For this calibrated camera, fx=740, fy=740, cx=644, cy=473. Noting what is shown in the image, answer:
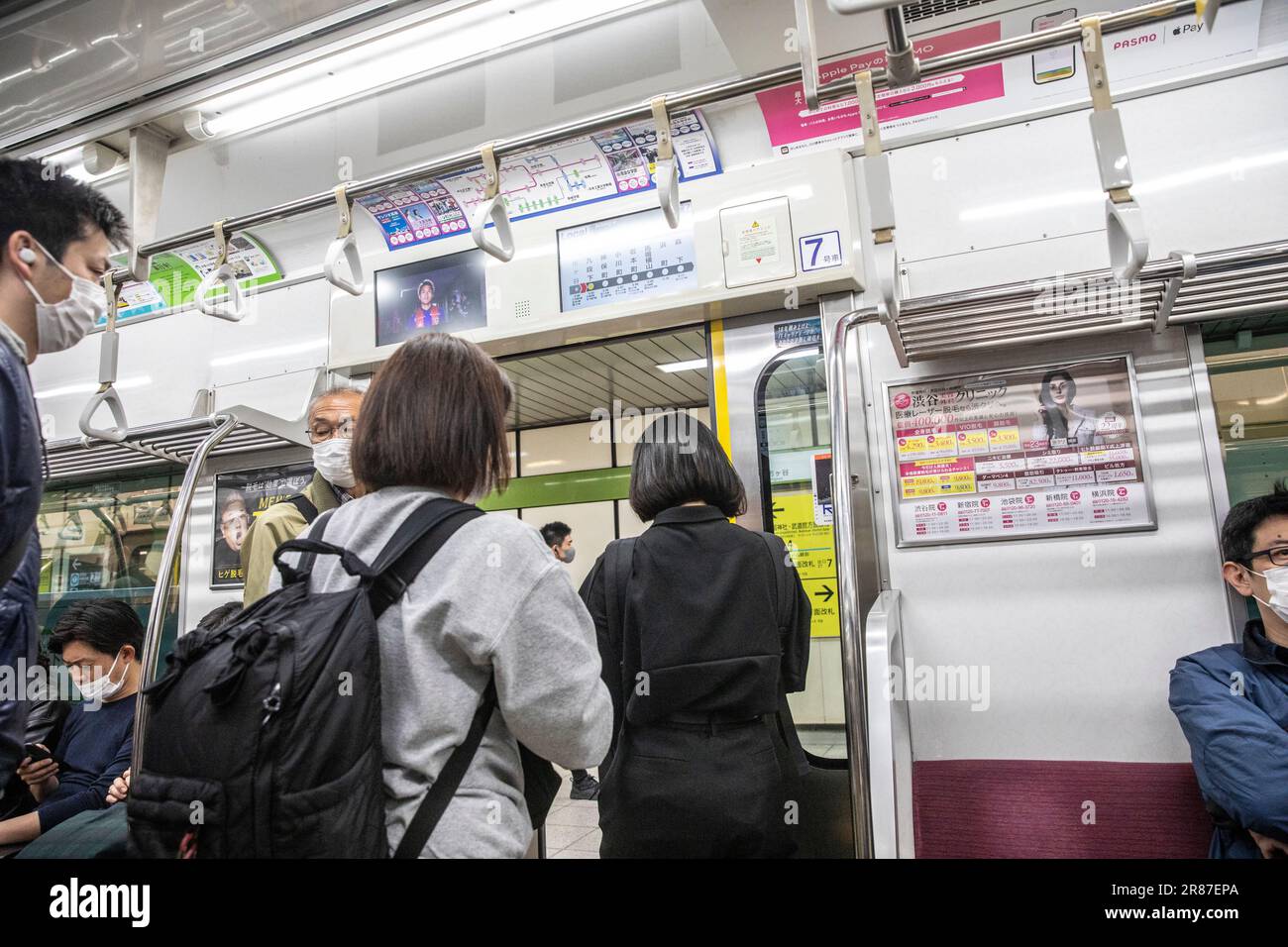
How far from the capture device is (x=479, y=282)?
3.47 m

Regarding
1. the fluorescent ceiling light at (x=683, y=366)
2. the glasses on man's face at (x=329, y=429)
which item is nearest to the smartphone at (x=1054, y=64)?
the fluorescent ceiling light at (x=683, y=366)

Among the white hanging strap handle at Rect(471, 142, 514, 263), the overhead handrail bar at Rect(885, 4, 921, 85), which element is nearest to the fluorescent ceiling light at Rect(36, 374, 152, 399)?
the white hanging strap handle at Rect(471, 142, 514, 263)

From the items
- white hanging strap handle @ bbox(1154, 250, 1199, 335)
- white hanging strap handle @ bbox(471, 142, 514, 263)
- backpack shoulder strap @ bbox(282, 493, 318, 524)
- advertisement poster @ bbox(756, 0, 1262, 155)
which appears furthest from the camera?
advertisement poster @ bbox(756, 0, 1262, 155)

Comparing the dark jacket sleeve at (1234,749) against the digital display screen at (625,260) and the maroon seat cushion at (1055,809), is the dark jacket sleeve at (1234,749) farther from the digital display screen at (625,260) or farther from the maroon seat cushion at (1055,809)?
the digital display screen at (625,260)

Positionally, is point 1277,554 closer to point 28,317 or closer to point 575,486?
point 28,317

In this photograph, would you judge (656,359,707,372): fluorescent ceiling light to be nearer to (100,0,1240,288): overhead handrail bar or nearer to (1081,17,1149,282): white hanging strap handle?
(100,0,1240,288): overhead handrail bar

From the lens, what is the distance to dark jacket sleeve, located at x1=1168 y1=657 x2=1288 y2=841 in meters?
1.77

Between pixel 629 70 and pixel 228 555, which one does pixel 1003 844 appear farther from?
pixel 228 555

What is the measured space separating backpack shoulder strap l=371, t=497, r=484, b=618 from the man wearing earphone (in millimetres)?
599

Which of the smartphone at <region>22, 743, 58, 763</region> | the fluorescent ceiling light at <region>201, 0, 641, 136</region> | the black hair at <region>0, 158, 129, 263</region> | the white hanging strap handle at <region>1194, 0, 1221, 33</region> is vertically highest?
the fluorescent ceiling light at <region>201, 0, 641, 136</region>

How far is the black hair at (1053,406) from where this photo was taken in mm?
2611

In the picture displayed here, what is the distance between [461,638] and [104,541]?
4.70 m
